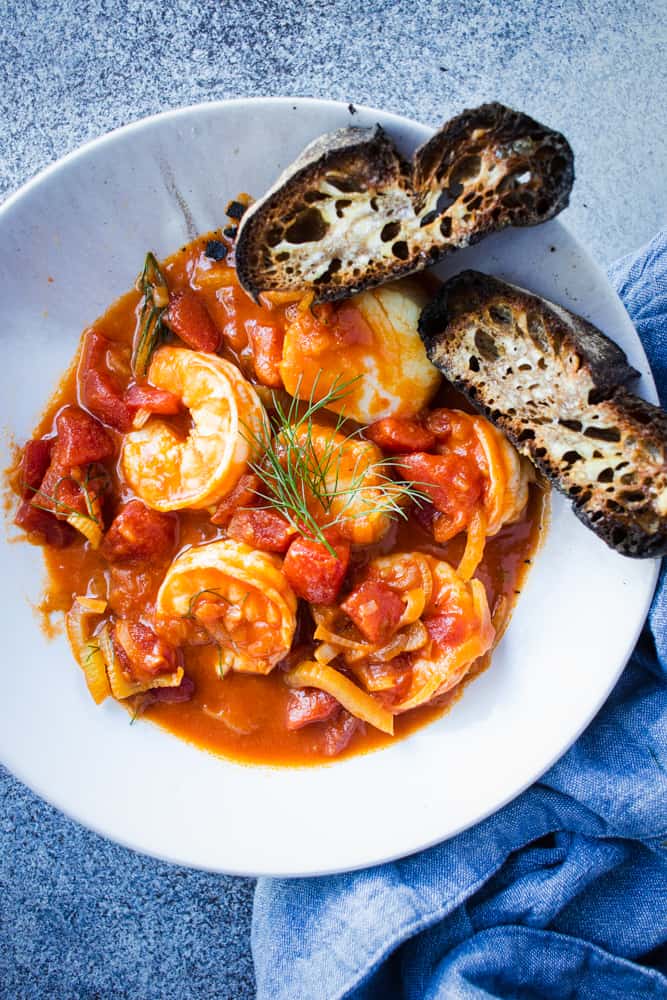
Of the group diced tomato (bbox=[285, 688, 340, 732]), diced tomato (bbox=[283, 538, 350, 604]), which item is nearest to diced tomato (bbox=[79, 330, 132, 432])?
diced tomato (bbox=[283, 538, 350, 604])

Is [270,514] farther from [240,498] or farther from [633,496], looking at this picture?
[633,496]

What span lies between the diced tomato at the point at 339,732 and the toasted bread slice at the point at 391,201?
1.50 meters

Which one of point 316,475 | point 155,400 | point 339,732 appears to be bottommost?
point 339,732

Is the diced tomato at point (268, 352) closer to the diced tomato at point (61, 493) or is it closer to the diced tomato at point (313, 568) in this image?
the diced tomato at point (313, 568)

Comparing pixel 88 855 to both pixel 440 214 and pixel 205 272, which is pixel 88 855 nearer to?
pixel 205 272

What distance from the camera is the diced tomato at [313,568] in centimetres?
290

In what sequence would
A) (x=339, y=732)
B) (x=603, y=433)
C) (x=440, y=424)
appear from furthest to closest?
(x=339, y=732)
(x=440, y=424)
(x=603, y=433)

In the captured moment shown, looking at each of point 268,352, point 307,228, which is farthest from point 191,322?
point 307,228

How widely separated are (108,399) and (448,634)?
57.4 inches

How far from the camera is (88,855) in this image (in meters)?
3.45

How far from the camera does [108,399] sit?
3.04m

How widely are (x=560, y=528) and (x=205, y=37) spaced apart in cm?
232

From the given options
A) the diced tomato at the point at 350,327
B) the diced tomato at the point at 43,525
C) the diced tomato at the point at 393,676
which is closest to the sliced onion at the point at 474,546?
the diced tomato at the point at 393,676

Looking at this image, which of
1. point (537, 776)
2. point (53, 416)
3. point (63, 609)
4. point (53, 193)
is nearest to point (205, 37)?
point (53, 193)
